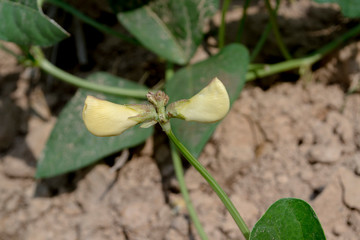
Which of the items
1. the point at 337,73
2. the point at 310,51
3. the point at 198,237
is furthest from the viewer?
the point at 310,51

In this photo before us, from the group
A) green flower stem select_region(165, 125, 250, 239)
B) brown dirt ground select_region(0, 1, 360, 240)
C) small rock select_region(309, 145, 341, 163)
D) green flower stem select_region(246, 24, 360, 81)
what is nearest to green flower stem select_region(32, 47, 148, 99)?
brown dirt ground select_region(0, 1, 360, 240)

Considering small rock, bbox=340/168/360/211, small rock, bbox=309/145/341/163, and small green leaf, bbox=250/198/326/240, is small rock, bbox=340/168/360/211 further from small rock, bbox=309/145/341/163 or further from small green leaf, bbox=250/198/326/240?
small green leaf, bbox=250/198/326/240

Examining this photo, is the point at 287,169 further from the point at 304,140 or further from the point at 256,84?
the point at 256,84

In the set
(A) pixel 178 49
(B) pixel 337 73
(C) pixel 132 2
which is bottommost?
(B) pixel 337 73

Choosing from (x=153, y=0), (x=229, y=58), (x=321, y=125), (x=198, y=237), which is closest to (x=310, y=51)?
(x=321, y=125)

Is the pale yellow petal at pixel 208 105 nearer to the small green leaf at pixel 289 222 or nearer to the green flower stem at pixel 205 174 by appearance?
the green flower stem at pixel 205 174

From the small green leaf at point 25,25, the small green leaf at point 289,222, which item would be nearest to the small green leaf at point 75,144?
the small green leaf at point 25,25
